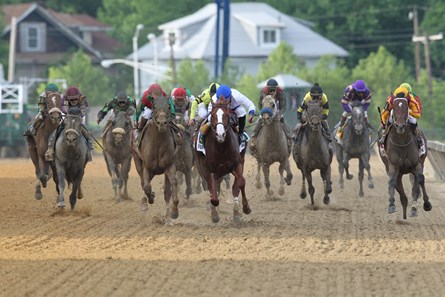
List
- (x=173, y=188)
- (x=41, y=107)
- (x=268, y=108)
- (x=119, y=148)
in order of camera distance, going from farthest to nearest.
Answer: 1. (x=119, y=148)
2. (x=268, y=108)
3. (x=41, y=107)
4. (x=173, y=188)

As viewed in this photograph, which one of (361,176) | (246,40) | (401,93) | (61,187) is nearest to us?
(401,93)

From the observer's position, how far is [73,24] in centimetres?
9531

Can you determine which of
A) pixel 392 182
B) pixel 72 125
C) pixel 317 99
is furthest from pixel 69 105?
pixel 392 182

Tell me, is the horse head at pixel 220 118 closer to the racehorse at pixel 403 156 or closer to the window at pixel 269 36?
the racehorse at pixel 403 156

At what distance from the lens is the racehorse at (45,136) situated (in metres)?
21.2

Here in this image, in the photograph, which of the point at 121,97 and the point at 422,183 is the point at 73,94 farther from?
the point at 422,183

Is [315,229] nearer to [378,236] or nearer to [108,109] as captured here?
[378,236]

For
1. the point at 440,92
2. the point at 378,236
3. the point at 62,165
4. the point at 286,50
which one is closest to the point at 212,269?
the point at 378,236

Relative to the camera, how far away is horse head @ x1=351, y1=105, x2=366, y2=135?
26.3 metres

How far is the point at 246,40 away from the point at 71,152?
65.8m

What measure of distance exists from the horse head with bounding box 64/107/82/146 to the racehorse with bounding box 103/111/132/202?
3.83m

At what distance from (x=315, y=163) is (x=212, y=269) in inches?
343

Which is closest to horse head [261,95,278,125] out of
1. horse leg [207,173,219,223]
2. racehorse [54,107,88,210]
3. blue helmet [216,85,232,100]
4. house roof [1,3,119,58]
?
racehorse [54,107,88,210]

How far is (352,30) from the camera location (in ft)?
296
